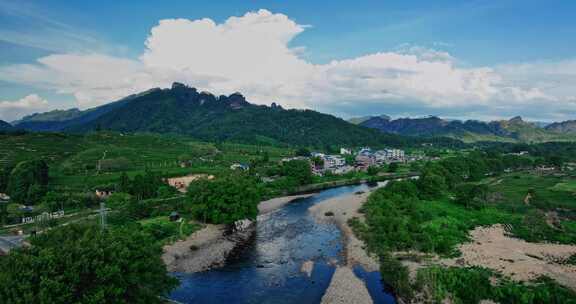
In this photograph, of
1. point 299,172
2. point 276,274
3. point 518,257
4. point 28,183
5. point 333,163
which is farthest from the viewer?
point 333,163

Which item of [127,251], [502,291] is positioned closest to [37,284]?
[127,251]

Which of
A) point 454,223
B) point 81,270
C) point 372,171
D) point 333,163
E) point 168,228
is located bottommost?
point 454,223

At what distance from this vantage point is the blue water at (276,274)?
36.7 m

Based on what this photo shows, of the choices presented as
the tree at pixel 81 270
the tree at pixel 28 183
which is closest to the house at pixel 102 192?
the tree at pixel 28 183

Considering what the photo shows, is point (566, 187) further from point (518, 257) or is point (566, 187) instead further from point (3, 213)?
point (3, 213)

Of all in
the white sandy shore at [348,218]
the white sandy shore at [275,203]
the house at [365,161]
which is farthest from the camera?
the house at [365,161]

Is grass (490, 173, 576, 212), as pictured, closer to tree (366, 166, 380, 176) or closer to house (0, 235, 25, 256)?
tree (366, 166, 380, 176)

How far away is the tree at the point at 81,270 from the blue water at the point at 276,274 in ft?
30.9

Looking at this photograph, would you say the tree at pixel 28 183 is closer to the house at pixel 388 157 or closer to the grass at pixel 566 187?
the grass at pixel 566 187

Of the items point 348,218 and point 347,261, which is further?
point 348,218

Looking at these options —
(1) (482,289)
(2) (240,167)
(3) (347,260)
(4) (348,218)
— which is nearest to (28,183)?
(2) (240,167)

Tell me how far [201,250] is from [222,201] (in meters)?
10.9

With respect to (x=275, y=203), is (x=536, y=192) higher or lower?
higher

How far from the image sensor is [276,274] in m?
42.1
